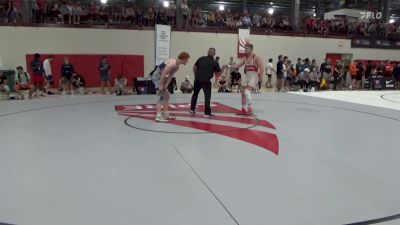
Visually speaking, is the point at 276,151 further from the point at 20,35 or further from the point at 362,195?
the point at 20,35

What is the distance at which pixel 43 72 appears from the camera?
1253cm

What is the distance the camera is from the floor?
2.99m

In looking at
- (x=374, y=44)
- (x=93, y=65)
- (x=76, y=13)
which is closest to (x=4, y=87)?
(x=93, y=65)

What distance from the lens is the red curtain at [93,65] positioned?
14711 millimetres

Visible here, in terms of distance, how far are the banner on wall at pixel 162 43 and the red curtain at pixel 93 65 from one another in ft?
3.23

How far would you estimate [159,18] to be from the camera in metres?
16.5

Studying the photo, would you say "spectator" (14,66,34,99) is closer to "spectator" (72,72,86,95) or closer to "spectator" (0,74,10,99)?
"spectator" (0,74,10,99)

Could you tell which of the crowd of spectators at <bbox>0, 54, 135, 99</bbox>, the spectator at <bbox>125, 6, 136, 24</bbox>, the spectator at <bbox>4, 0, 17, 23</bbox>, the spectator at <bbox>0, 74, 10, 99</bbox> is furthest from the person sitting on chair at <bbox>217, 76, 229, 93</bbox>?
the spectator at <bbox>4, 0, 17, 23</bbox>

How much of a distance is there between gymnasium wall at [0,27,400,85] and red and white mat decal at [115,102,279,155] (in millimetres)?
6834

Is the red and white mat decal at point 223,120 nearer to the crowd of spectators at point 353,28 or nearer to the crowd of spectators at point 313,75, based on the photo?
the crowd of spectators at point 313,75

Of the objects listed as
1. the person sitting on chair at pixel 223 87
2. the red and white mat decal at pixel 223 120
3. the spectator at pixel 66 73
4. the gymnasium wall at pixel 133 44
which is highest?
the gymnasium wall at pixel 133 44

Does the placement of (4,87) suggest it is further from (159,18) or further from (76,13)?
(159,18)

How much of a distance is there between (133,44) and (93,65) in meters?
1.99

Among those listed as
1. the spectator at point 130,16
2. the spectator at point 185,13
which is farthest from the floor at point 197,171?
the spectator at point 185,13
